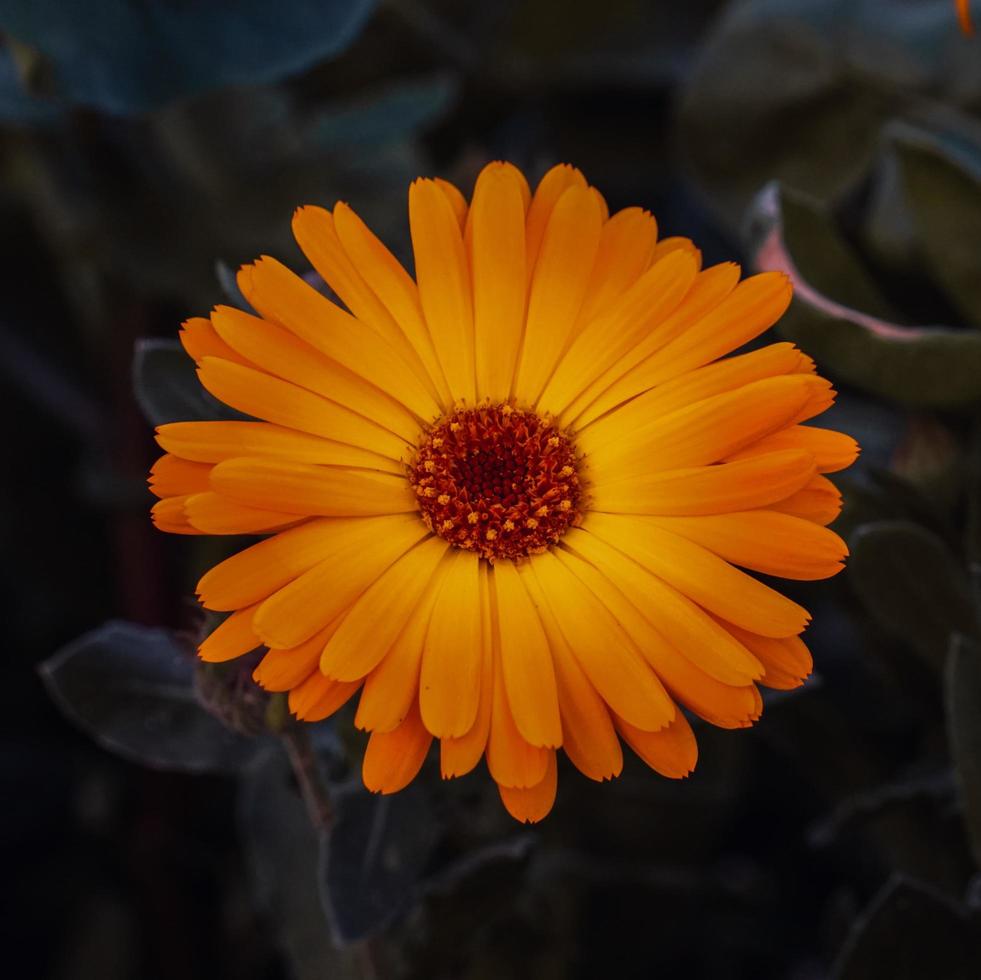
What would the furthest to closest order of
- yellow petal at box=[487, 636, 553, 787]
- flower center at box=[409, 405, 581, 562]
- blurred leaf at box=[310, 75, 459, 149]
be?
blurred leaf at box=[310, 75, 459, 149]
flower center at box=[409, 405, 581, 562]
yellow petal at box=[487, 636, 553, 787]

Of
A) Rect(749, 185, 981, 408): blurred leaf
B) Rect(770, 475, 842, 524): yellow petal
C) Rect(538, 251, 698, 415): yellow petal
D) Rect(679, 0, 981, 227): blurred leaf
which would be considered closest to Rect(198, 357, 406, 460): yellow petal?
Rect(538, 251, 698, 415): yellow petal

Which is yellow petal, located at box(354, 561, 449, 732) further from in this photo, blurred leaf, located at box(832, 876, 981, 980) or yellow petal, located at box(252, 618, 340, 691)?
blurred leaf, located at box(832, 876, 981, 980)

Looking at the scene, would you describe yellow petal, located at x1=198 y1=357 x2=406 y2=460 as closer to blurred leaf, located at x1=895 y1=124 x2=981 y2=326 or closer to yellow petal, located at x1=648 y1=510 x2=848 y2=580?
yellow petal, located at x1=648 y1=510 x2=848 y2=580

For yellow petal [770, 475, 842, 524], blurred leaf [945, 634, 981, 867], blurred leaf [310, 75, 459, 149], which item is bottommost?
blurred leaf [945, 634, 981, 867]

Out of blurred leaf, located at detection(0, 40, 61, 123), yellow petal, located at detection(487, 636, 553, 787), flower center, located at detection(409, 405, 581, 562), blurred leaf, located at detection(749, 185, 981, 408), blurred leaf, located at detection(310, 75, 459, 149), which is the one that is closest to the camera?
yellow petal, located at detection(487, 636, 553, 787)

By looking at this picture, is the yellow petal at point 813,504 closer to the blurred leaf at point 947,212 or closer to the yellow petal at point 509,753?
the yellow petal at point 509,753

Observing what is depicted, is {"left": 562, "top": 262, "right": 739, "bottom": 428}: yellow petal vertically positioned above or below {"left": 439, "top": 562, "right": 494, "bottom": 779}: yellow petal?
above

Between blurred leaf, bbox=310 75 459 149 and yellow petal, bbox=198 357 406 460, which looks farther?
blurred leaf, bbox=310 75 459 149

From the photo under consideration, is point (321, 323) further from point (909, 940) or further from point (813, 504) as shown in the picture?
point (909, 940)

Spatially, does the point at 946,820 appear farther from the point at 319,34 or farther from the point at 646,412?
the point at 319,34
